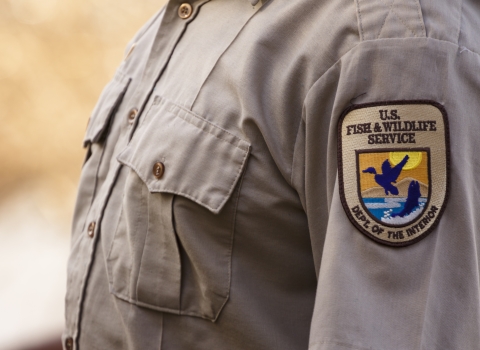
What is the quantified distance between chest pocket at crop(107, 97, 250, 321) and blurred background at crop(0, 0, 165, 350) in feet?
7.84

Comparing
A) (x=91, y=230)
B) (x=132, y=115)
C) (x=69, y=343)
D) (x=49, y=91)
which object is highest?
(x=49, y=91)

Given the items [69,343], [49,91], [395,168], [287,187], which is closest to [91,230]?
[69,343]

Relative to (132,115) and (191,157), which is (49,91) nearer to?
(132,115)

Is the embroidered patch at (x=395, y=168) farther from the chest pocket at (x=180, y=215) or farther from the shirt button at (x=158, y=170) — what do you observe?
the shirt button at (x=158, y=170)

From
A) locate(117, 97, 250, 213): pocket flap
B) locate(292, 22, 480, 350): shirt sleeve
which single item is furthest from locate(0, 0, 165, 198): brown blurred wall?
locate(292, 22, 480, 350): shirt sleeve

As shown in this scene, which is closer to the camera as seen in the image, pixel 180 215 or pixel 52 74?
pixel 180 215

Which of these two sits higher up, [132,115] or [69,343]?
[132,115]

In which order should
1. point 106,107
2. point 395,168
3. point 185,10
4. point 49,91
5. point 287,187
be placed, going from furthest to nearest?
point 49,91 → point 106,107 → point 185,10 → point 287,187 → point 395,168

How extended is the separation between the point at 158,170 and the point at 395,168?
0.37 meters

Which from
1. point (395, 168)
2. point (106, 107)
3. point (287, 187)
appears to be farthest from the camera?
point (106, 107)

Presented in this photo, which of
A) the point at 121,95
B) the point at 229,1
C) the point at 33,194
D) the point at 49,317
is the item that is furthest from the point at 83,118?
the point at 229,1

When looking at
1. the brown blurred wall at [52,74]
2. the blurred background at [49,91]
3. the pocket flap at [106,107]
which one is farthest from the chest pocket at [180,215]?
the brown blurred wall at [52,74]

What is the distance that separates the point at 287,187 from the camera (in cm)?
88

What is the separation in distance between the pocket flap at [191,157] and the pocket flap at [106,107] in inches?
10.1
